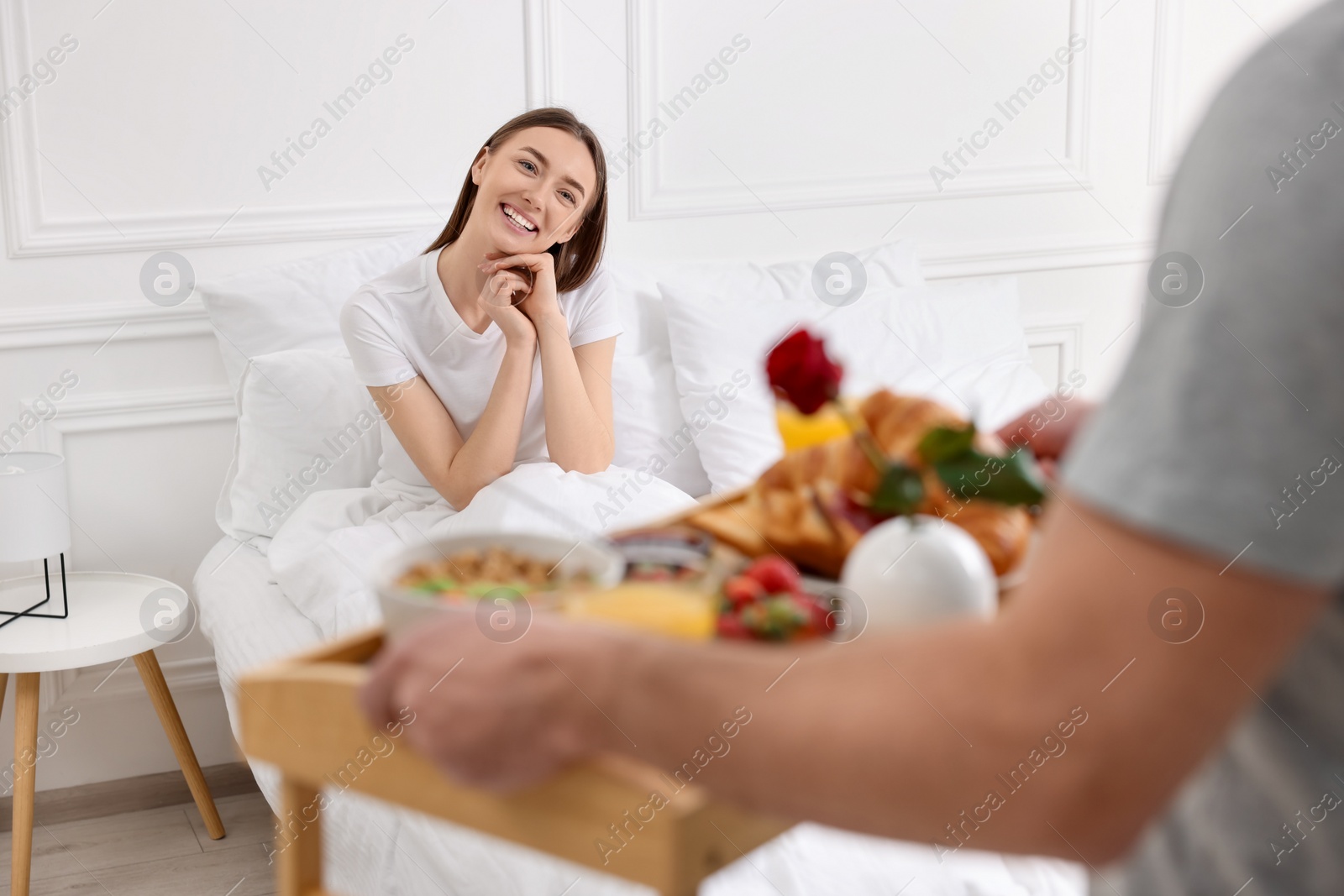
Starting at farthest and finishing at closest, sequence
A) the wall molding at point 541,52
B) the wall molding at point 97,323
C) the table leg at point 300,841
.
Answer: the wall molding at point 541,52 < the wall molding at point 97,323 < the table leg at point 300,841

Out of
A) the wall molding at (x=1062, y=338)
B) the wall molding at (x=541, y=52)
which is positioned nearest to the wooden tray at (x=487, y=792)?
the wall molding at (x=541, y=52)

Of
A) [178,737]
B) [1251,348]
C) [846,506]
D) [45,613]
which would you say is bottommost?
[178,737]

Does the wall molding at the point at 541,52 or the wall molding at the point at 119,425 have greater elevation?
the wall molding at the point at 541,52

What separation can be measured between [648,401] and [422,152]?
70cm

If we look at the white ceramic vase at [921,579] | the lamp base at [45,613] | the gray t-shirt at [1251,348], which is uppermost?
the gray t-shirt at [1251,348]

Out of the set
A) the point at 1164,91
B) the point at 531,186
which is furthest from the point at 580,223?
the point at 1164,91

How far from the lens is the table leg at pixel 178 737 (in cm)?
212

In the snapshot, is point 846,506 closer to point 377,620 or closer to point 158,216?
point 377,620

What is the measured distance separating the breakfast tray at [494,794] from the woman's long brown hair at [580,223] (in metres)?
1.42

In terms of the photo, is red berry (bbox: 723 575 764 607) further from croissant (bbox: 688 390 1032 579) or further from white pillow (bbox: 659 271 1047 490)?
white pillow (bbox: 659 271 1047 490)

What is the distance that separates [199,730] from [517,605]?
6.59 ft

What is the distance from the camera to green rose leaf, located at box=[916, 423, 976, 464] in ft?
2.36

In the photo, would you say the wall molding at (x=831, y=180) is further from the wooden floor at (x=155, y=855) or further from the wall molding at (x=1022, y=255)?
the wooden floor at (x=155, y=855)

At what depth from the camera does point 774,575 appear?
0.68 m
